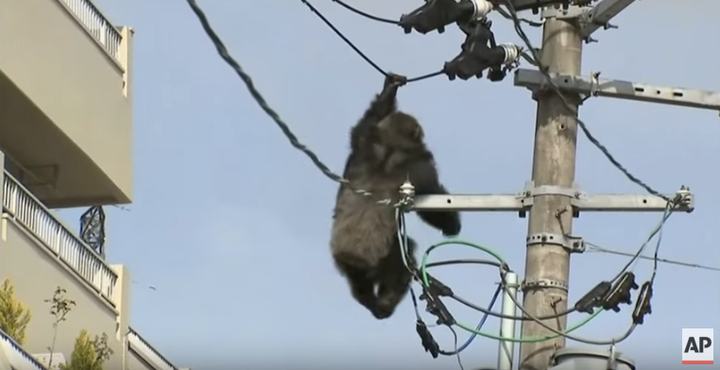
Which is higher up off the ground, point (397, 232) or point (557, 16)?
point (557, 16)

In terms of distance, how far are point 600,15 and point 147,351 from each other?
549 inches

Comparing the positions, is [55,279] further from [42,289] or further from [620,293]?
[620,293]

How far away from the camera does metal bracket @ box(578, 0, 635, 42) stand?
972cm

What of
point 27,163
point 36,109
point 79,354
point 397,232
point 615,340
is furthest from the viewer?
point 27,163

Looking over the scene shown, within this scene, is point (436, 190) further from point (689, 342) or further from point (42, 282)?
point (42, 282)

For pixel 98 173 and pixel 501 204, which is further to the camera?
pixel 98 173

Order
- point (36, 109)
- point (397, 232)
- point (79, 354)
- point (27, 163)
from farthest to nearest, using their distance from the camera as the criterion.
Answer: point (27, 163)
point (36, 109)
point (79, 354)
point (397, 232)

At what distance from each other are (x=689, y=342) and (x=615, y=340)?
1463 millimetres

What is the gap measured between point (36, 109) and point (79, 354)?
11.2ft

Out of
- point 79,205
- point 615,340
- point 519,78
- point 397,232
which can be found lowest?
point 615,340

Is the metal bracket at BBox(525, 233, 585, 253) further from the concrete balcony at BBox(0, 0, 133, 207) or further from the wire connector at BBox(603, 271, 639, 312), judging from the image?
the concrete balcony at BBox(0, 0, 133, 207)

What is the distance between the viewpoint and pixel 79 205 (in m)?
23.1

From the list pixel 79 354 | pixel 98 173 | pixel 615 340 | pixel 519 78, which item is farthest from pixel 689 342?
pixel 98 173

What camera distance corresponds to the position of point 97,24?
72.3 ft
